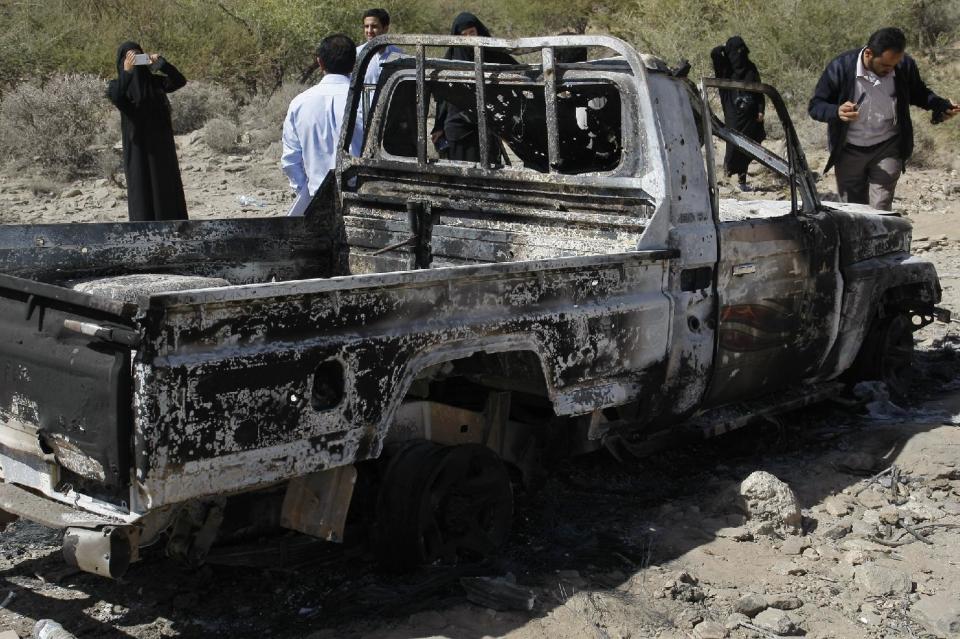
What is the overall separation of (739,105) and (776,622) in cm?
959

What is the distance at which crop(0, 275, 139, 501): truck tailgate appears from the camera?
3.14 m

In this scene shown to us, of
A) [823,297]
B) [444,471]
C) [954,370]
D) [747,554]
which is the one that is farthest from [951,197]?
[444,471]

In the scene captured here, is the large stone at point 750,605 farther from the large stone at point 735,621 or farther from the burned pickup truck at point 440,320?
the burned pickup truck at point 440,320

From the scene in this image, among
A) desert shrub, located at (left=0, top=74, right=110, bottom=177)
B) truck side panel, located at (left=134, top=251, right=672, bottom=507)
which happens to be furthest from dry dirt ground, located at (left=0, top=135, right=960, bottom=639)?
desert shrub, located at (left=0, top=74, right=110, bottom=177)

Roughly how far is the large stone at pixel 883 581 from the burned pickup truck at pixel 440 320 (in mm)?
1015

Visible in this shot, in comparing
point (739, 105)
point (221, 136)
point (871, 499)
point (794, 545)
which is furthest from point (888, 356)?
point (221, 136)

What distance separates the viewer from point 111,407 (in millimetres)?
3139

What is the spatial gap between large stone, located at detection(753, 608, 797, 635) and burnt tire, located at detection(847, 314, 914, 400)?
8.82ft

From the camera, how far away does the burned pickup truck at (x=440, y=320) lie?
3258 millimetres

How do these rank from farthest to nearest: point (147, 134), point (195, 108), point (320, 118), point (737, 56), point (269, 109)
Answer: point (269, 109)
point (195, 108)
point (737, 56)
point (147, 134)
point (320, 118)

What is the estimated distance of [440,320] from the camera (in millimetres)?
3762

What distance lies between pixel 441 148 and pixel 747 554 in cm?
353

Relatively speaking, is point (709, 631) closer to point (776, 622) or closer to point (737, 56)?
point (776, 622)

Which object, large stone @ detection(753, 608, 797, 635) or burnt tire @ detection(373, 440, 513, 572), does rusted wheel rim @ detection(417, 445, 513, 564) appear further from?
large stone @ detection(753, 608, 797, 635)
